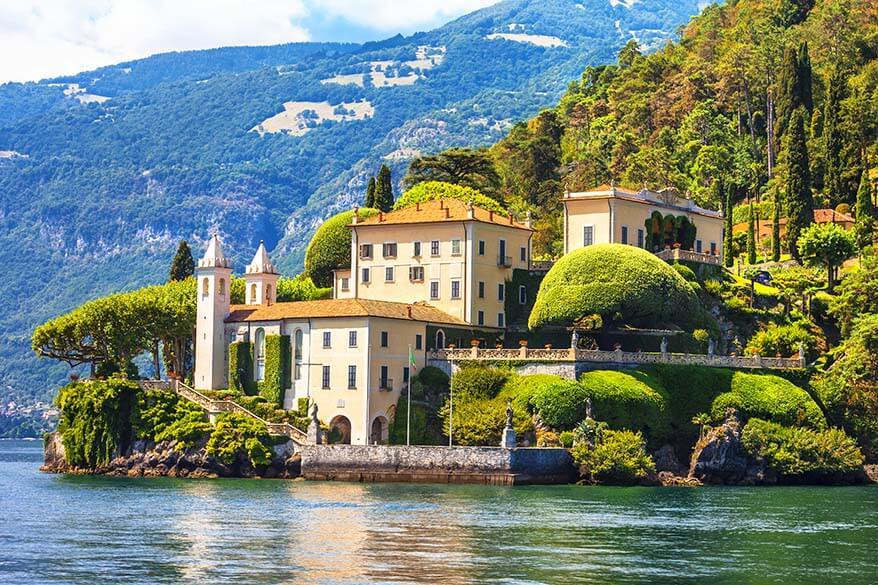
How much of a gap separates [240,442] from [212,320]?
11.1 m

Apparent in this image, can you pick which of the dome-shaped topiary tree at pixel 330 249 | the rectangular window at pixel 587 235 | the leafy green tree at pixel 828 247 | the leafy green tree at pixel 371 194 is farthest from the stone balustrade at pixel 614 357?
the leafy green tree at pixel 371 194

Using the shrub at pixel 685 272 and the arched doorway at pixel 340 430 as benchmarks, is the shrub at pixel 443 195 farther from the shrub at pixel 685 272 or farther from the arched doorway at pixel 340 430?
the arched doorway at pixel 340 430

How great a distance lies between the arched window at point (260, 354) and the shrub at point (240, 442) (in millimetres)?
6204

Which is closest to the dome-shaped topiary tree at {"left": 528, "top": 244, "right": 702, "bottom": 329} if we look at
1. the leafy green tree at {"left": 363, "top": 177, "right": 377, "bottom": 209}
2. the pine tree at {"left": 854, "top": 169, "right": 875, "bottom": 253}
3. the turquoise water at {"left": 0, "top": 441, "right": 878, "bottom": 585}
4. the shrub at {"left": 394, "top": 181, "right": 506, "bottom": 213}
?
the turquoise water at {"left": 0, "top": 441, "right": 878, "bottom": 585}

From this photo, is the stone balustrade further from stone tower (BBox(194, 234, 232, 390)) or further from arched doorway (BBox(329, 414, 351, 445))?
stone tower (BBox(194, 234, 232, 390))

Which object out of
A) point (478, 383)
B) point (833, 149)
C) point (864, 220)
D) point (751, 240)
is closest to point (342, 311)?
point (478, 383)

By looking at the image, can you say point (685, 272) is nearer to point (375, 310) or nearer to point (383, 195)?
Result: point (375, 310)

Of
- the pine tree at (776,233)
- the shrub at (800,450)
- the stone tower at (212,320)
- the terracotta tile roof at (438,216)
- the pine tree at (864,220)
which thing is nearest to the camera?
the shrub at (800,450)

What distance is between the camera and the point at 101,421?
93.1 meters

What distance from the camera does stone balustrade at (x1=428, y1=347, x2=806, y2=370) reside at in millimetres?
89312

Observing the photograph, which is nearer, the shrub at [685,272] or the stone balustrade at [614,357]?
the stone balustrade at [614,357]

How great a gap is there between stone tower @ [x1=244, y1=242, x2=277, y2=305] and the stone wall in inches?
777

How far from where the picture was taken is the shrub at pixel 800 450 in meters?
88.1

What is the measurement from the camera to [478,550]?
55438 millimetres
